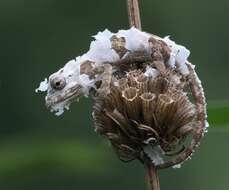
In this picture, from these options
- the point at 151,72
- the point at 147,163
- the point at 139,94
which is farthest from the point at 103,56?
the point at 147,163

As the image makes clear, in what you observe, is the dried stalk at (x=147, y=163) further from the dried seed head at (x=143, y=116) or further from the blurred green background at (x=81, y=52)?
the blurred green background at (x=81, y=52)

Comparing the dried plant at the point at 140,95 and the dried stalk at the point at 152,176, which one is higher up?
the dried plant at the point at 140,95

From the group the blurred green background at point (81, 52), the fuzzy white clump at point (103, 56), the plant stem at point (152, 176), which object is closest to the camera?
the plant stem at point (152, 176)

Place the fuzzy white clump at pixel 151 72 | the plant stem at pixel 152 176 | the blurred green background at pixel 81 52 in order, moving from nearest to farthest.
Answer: the plant stem at pixel 152 176 → the fuzzy white clump at pixel 151 72 → the blurred green background at pixel 81 52

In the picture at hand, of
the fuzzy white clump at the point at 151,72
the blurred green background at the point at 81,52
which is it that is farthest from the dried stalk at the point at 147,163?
the blurred green background at the point at 81,52

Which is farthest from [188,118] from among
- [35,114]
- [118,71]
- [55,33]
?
[55,33]

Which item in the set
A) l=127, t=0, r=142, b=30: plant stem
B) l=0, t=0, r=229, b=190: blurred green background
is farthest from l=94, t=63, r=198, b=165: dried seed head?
l=0, t=0, r=229, b=190: blurred green background
